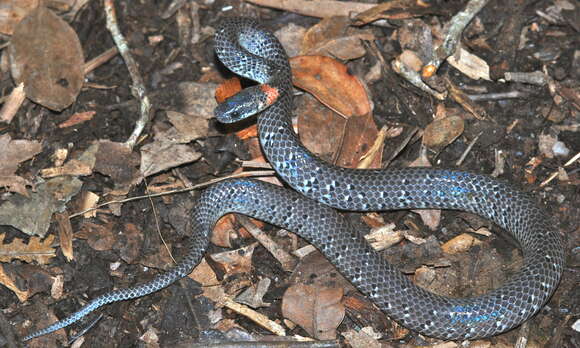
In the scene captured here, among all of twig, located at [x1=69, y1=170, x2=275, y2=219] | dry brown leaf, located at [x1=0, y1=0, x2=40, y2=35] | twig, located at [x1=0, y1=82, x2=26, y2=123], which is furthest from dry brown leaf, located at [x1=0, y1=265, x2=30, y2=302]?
dry brown leaf, located at [x1=0, y1=0, x2=40, y2=35]

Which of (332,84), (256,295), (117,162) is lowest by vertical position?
(256,295)

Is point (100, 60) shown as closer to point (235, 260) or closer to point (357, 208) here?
point (235, 260)

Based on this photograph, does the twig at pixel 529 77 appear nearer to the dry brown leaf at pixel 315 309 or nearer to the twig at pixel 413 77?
the twig at pixel 413 77

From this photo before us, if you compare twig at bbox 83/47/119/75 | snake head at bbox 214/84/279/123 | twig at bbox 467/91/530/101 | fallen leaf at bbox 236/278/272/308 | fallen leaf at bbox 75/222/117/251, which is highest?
snake head at bbox 214/84/279/123

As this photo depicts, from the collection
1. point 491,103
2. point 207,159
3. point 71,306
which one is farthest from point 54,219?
point 491,103

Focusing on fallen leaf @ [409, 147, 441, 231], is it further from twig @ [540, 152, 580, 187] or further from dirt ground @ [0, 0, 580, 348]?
twig @ [540, 152, 580, 187]

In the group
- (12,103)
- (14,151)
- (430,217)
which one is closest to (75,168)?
(14,151)

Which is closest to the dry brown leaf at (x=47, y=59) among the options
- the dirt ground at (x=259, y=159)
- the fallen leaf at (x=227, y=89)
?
the dirt ground at (x=259, y=159)
